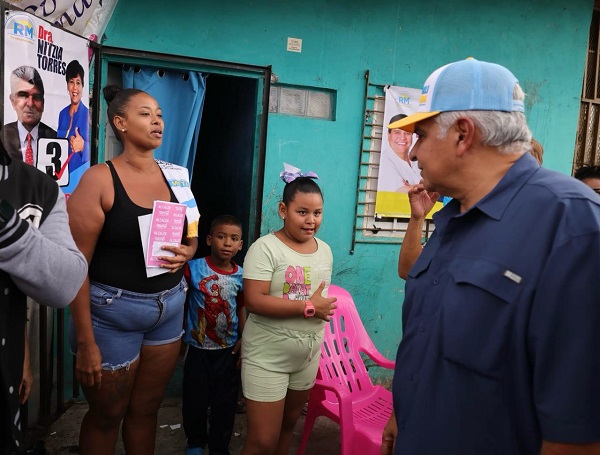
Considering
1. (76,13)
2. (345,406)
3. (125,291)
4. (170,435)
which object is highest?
(76,13)

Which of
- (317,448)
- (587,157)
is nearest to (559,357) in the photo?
(317,448)

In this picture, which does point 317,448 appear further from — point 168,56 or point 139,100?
point 168,56

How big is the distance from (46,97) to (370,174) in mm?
2447

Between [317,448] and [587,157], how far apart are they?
13.7ft

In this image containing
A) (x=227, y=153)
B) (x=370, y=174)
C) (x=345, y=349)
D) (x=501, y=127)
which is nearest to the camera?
(x=501, y=127)

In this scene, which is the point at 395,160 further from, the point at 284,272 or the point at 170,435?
the point at 170,435

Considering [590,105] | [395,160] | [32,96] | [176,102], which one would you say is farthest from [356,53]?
[590,105]

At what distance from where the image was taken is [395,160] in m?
4.48

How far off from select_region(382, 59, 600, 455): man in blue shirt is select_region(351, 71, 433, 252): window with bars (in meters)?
2.67

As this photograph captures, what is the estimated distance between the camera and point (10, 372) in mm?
1701

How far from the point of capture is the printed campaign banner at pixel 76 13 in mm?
2949

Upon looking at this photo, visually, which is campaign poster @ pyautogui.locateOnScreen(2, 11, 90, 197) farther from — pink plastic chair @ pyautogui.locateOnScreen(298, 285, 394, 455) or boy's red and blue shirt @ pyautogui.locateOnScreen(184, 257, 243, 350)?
pink plastic chair @ pyautogui.locateOnScreen(298, 285, 394, 455)

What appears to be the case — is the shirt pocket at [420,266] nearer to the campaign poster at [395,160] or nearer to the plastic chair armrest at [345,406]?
the plastic chair armrest at [345,406]

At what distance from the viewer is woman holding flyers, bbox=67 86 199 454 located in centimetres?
246
